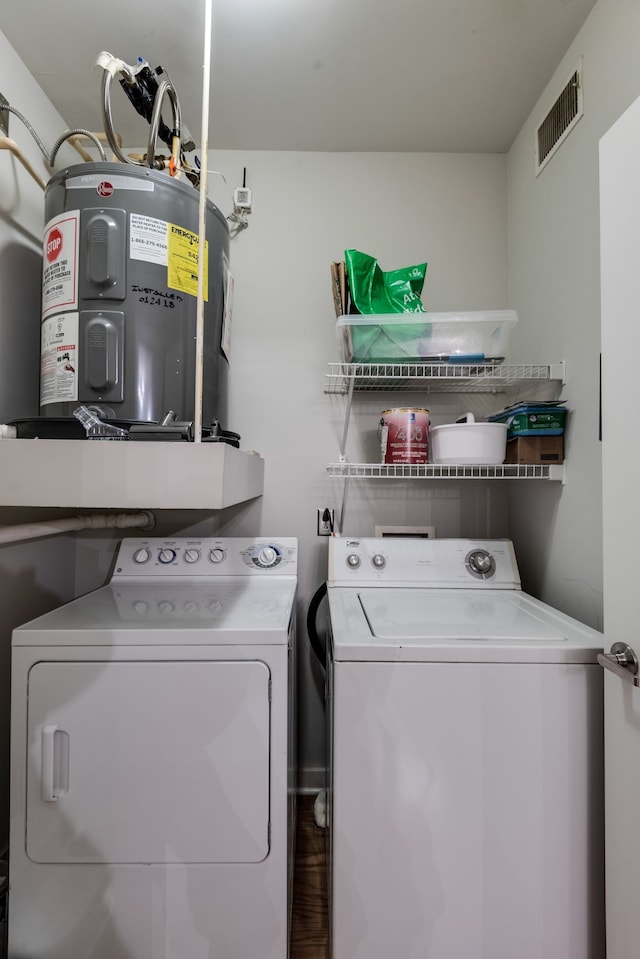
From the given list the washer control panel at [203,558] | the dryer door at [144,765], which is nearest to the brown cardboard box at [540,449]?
the washer control panel at [203,558]

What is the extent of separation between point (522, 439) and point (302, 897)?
158cm

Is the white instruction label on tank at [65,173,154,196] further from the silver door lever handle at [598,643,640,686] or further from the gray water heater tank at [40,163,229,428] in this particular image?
the silver door lever handle at [598,643,640,686]

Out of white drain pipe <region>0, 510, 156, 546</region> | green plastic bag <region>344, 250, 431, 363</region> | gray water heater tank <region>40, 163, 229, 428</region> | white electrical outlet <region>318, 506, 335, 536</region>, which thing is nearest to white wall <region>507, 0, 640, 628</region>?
green plastic bag <region>344, 250, 431, 363</region>

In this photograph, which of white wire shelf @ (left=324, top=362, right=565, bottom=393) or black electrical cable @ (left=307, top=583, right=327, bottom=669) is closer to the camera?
white wire shelf @ (left=324, top=362, right=565, bottom=393)

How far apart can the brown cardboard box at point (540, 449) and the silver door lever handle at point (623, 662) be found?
66 cm

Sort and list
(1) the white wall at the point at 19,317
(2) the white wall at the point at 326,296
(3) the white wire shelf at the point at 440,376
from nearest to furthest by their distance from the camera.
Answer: (1) the white wall at the point at 19,317 → (3) the white wire shelf at the point at 440,376 → (2) the white wall at the point at 326,296

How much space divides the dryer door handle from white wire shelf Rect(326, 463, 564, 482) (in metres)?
1.06

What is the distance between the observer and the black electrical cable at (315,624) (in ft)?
5.54

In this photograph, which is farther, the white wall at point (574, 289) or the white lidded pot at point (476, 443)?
the white lidded pot at point (476, 443)

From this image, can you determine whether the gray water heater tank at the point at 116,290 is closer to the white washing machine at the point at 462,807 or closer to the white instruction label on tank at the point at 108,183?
the white instruction label on tank at the point at 108,183

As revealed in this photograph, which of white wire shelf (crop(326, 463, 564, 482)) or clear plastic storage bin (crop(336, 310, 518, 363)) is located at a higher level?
clear plastic storage bin (crop(336, 310, 518, 363))

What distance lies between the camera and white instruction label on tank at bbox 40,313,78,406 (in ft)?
3.65

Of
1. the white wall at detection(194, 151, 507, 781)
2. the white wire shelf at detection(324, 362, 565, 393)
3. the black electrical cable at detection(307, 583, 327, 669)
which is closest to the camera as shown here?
the white wire shelf at detection(324, 362, 565, 393)

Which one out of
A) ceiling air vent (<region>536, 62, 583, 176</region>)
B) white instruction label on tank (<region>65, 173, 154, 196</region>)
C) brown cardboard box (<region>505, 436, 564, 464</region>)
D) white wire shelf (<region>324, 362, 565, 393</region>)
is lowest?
brown cardboard box (<region>505, 436, 564, 464</region>)
